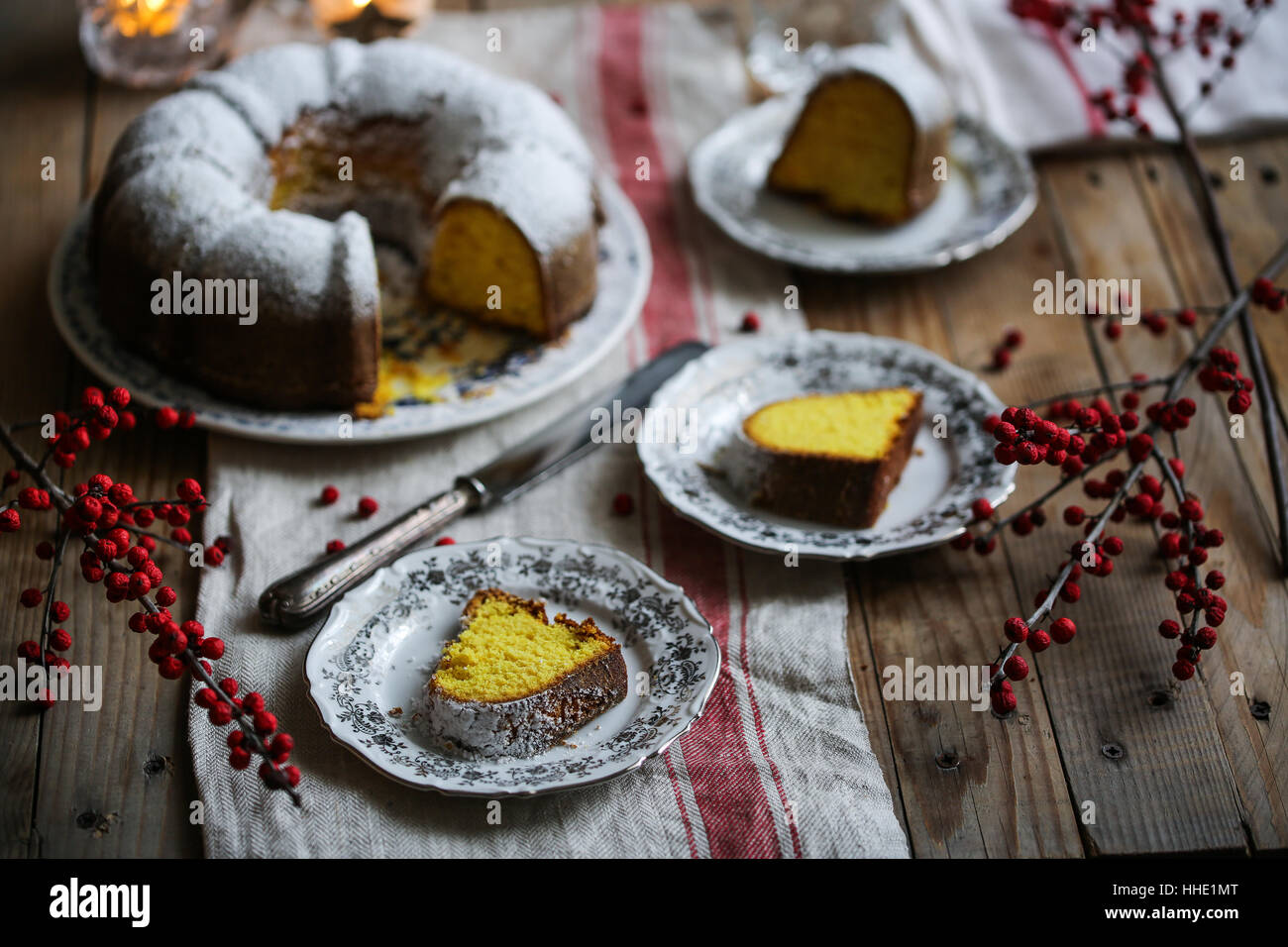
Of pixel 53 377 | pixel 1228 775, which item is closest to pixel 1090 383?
pixel 1228 775

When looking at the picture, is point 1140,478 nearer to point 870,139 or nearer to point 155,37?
point 870,139

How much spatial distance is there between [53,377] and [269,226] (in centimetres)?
51

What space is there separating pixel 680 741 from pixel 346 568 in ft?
1.84

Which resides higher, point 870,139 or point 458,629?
point 870,139

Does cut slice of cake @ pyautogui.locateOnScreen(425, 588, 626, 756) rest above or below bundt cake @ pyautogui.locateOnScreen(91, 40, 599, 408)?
below

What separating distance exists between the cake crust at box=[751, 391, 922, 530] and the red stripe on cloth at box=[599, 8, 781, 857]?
0.13 meters

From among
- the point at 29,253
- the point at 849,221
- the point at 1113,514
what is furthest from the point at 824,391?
the point at 29,253

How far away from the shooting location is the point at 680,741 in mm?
1738

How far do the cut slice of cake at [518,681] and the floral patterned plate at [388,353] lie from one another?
0.52 m

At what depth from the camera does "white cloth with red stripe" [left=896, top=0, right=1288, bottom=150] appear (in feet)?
9.90

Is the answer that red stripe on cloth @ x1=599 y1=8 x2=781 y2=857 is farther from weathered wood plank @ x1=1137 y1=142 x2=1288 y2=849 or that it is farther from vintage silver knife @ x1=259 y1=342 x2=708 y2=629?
weathered wood plank @ x1=1137 y1=142 x2=1288 y2=849

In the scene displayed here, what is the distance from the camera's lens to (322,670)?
5.56 feet

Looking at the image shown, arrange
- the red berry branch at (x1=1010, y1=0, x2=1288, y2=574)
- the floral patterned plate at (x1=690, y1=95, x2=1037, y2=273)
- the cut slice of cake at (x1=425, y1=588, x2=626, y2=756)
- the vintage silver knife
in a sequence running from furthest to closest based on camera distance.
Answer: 1. the floral patterned plate at (x1=690, y1=95, x2=1037, y2=273)
2. the red berry branch at (x1=1010, y1=0, x2=1288, y2=574)
3. the vintage silver knife
4. the cut slice of cake at (x1=425, y1=588, x2=626, y2=756)

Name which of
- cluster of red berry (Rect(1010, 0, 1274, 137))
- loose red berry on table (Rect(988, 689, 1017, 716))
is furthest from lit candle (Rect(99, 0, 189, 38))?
loose red berry on table (Rect(988, 689, 1017, 716))
